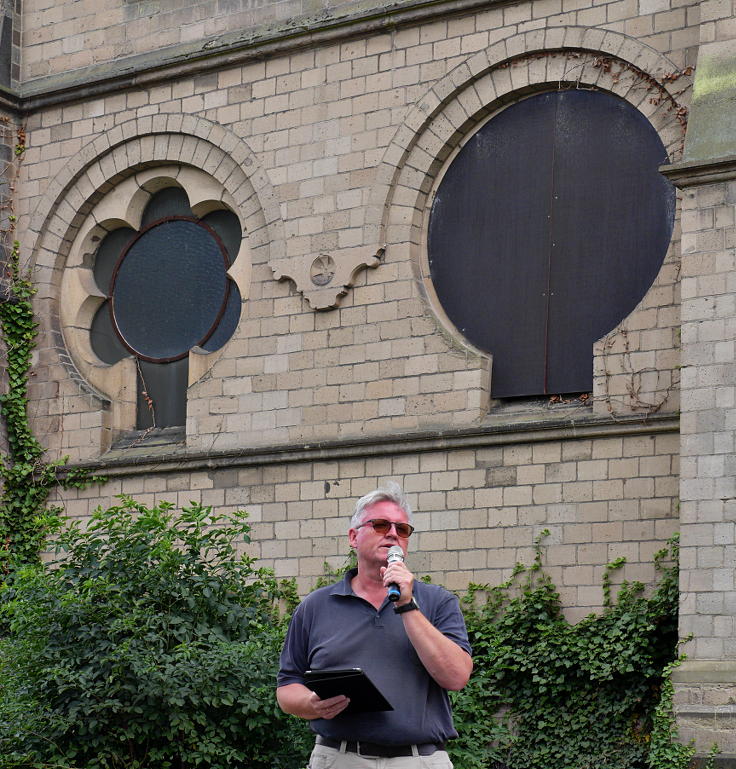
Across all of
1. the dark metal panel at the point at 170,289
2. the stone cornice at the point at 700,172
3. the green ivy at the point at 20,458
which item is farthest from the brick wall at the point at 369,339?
the stone cornice at the point at 700,172

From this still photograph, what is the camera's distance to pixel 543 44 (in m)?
14.5

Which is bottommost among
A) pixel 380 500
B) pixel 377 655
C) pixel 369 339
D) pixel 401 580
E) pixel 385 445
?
pixel 377 655

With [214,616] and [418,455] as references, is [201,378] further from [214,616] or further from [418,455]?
[214,616]

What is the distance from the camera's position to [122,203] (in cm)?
1727

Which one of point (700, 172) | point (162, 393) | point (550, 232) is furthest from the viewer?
point (162, 393)

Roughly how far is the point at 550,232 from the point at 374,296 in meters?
1.84

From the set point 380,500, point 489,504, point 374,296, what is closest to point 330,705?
point 380,500

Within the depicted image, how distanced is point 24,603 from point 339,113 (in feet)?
20.1

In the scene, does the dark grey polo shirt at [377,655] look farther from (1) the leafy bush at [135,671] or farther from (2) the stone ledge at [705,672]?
(2) the stone ledge at [705,672]

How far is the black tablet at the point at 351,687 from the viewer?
19.3 feet

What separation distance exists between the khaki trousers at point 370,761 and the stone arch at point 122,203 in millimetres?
10135

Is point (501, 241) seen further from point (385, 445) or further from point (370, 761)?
point (370, 761)

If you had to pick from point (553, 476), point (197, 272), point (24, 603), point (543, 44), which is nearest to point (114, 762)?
point (24, 603)

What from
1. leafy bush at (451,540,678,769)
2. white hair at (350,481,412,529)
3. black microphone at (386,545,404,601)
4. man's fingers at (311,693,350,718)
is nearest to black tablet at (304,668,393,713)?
man's fingers at (311,693,350,718)
